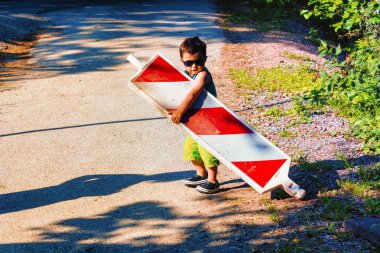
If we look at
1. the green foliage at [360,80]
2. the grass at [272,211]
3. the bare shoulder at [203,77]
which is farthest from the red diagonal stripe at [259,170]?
the green foliage at [360,80]

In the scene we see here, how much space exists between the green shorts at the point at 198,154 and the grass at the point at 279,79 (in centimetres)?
404

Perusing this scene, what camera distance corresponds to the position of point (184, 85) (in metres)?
4.89

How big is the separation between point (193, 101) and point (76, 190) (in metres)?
1.81

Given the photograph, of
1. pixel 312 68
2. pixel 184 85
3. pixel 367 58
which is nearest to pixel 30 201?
pixel 184 85

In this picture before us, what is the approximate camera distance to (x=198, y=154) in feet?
18.2

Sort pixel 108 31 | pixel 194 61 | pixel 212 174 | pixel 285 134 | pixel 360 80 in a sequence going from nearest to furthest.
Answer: pixel 194 61
pixel 212 174
pixel 285 134
pixel 360 80
pixel 108 31

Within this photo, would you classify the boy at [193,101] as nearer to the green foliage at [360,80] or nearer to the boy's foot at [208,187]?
the boy's foot at [208,187]

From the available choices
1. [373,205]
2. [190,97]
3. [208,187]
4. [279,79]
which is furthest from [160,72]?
[279,79]

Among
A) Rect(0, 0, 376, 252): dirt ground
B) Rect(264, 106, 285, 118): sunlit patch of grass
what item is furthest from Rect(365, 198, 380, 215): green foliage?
Rect(264, 106, 285, 118): sunlit patch of grass

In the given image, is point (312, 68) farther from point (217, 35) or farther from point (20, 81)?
point (20, 81)

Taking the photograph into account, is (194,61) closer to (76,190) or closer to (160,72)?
(160,72)

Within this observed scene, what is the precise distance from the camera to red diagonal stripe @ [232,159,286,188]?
16.3ft

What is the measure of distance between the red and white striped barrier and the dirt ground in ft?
0.89

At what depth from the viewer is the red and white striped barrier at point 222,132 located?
16.1 feet
